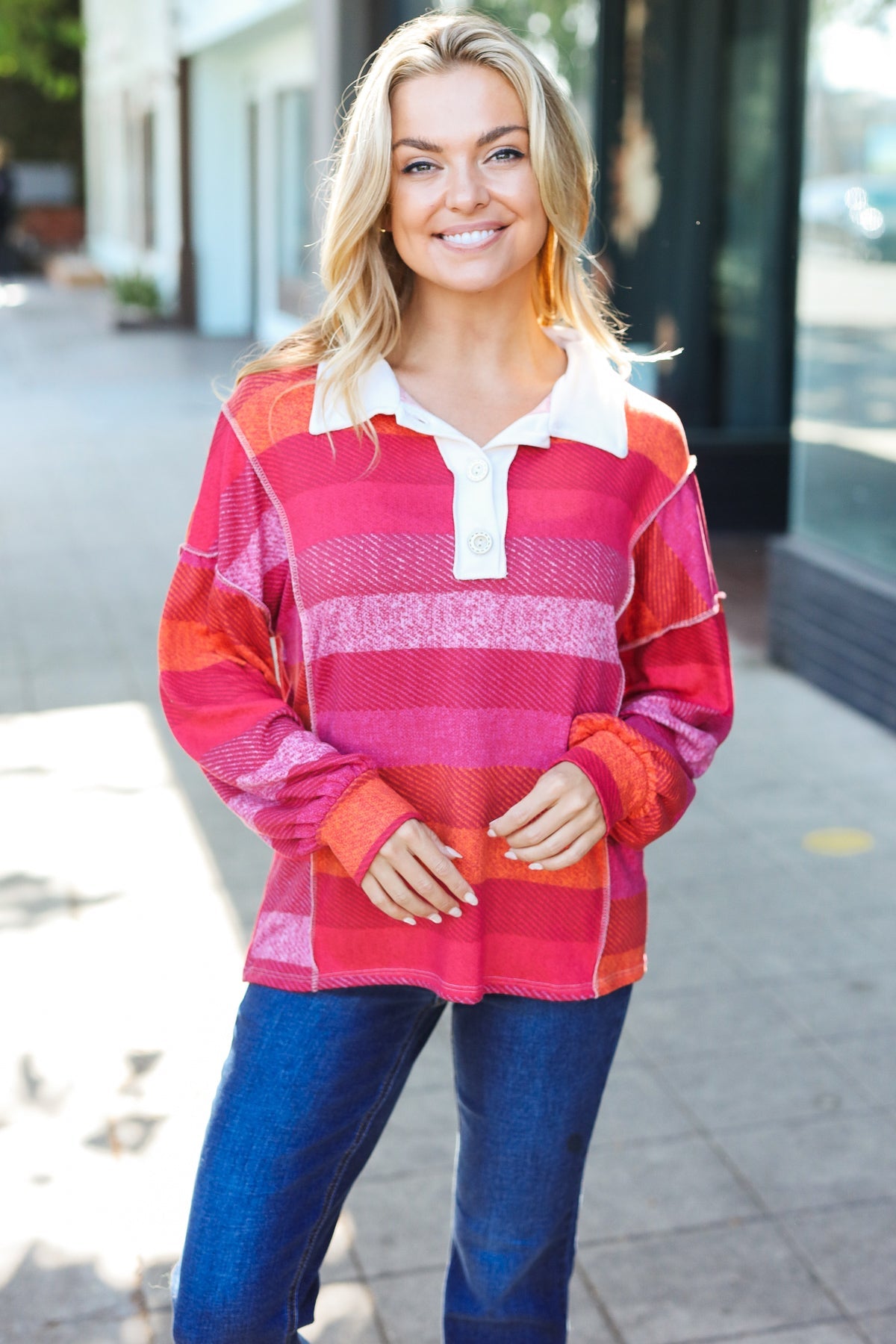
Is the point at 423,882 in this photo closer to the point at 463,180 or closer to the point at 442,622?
the point at 442,622

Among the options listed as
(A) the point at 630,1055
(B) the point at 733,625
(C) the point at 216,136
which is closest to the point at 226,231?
(C) the point at 216,136

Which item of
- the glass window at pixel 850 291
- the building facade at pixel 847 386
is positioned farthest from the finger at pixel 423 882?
the glass window at pixel 850 291

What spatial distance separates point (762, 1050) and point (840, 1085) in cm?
21

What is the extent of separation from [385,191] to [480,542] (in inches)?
18.5

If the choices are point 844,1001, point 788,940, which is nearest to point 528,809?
point 844,1001

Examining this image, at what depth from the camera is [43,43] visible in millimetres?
34250

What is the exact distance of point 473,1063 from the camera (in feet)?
6.80

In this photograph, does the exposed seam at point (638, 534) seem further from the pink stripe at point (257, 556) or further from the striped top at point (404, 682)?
the pink stripe at point (257, 556)

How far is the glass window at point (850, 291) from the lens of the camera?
6.41 m

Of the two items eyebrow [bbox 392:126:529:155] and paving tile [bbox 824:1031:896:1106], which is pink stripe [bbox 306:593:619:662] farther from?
paving tile [bbox 824:1031:896:1106]

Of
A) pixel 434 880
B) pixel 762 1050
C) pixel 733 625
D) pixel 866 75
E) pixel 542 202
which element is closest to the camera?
pixel 434 880

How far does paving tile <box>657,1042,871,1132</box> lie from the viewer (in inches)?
140

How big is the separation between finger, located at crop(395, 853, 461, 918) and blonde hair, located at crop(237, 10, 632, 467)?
490mm

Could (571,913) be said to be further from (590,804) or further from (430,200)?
(430,200)
